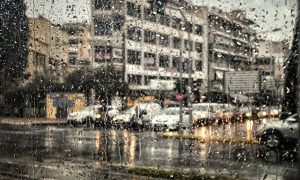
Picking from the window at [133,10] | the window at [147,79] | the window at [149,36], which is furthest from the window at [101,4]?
the window at [147,79]

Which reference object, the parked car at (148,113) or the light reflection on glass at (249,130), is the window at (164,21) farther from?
the light reflection on glass at (249,130)

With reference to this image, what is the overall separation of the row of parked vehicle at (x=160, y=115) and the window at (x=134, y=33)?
30.3ft

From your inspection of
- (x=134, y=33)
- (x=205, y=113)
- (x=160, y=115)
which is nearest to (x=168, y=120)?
(x=160, y=115)

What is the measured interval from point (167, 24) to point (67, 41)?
6.72 m

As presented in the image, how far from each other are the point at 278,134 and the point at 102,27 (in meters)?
24.9

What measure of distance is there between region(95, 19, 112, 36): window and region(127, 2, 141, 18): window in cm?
256

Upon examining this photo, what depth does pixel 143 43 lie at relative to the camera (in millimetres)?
27172

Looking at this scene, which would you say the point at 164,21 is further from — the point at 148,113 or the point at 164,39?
the point at 148,113

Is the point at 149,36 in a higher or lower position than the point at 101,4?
lower

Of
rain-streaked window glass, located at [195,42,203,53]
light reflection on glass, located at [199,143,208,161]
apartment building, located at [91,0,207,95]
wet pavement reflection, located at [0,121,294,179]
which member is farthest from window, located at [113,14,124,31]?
light reflection on glass, located at [199,143,208,161]

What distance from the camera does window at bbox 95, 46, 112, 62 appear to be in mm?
31027

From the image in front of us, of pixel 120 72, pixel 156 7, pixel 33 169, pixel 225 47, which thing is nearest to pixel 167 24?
pixel 225 47

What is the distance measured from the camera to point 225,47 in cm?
2570

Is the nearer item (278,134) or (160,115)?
(278,134)
